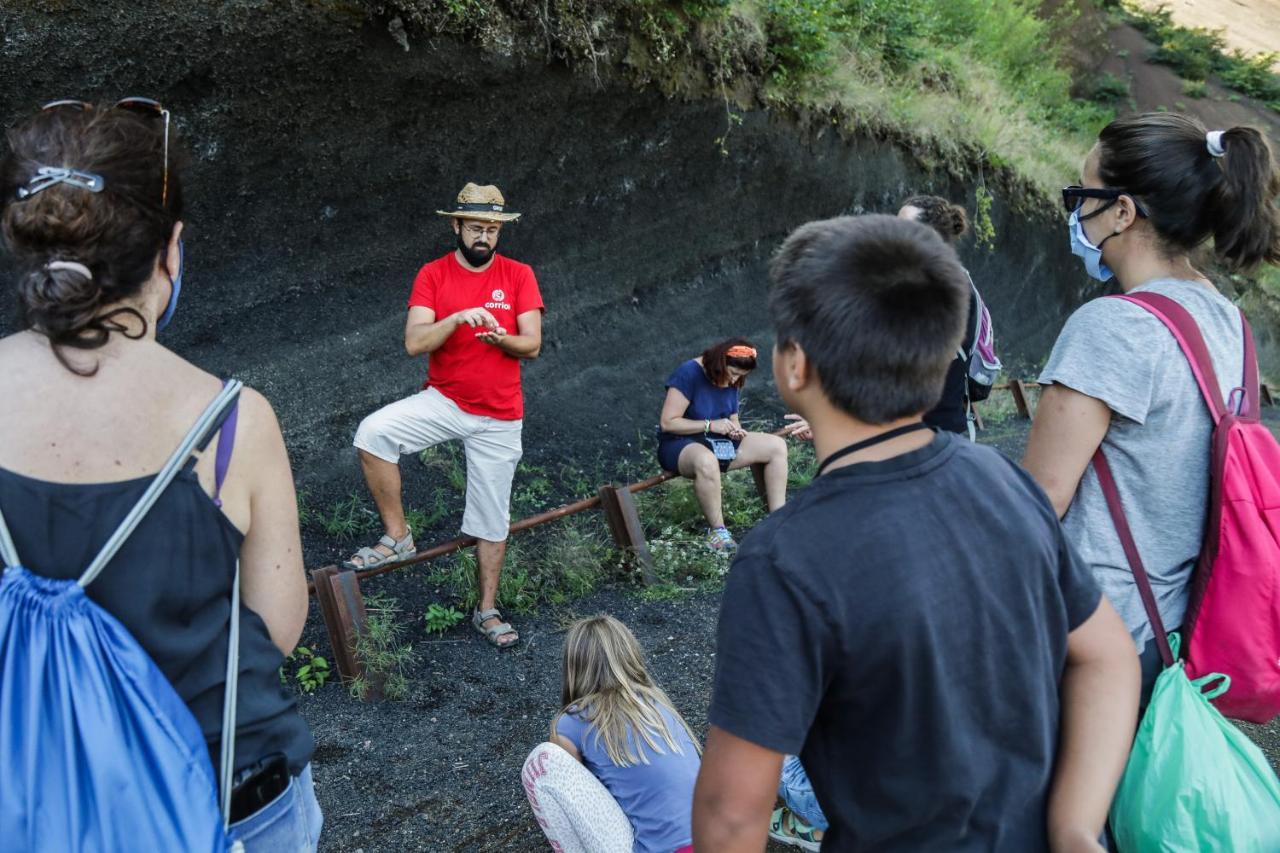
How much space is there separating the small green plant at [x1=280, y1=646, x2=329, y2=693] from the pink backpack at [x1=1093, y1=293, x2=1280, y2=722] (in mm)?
3761

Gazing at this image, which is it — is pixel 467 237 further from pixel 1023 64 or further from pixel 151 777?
pixel 1023 64

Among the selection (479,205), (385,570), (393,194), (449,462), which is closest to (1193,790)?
(385,570)

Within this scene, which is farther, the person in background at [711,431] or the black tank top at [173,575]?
the person in background at [711,431]

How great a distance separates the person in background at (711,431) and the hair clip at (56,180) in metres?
5.06

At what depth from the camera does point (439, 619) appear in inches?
225

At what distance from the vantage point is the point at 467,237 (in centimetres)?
552

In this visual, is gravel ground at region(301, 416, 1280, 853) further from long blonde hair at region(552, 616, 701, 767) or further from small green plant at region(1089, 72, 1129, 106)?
small green plant at region(1089, 72, 1129, 106)

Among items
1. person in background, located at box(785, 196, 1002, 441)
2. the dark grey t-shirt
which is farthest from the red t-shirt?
the dark grey t-shirt

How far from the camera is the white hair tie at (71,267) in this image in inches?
63.9

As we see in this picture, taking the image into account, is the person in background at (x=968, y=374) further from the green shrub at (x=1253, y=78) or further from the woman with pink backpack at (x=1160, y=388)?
the green shrub at (x=1253, y=78)

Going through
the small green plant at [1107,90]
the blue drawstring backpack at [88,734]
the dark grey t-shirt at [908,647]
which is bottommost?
the small green plant at [1107,90]

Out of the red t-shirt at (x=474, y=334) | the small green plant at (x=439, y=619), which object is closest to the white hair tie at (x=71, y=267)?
the red t-shirt at (x=474, y=334)

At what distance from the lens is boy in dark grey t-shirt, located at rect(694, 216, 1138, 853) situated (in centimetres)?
151

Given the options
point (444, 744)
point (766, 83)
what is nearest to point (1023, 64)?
point (766, 83)
